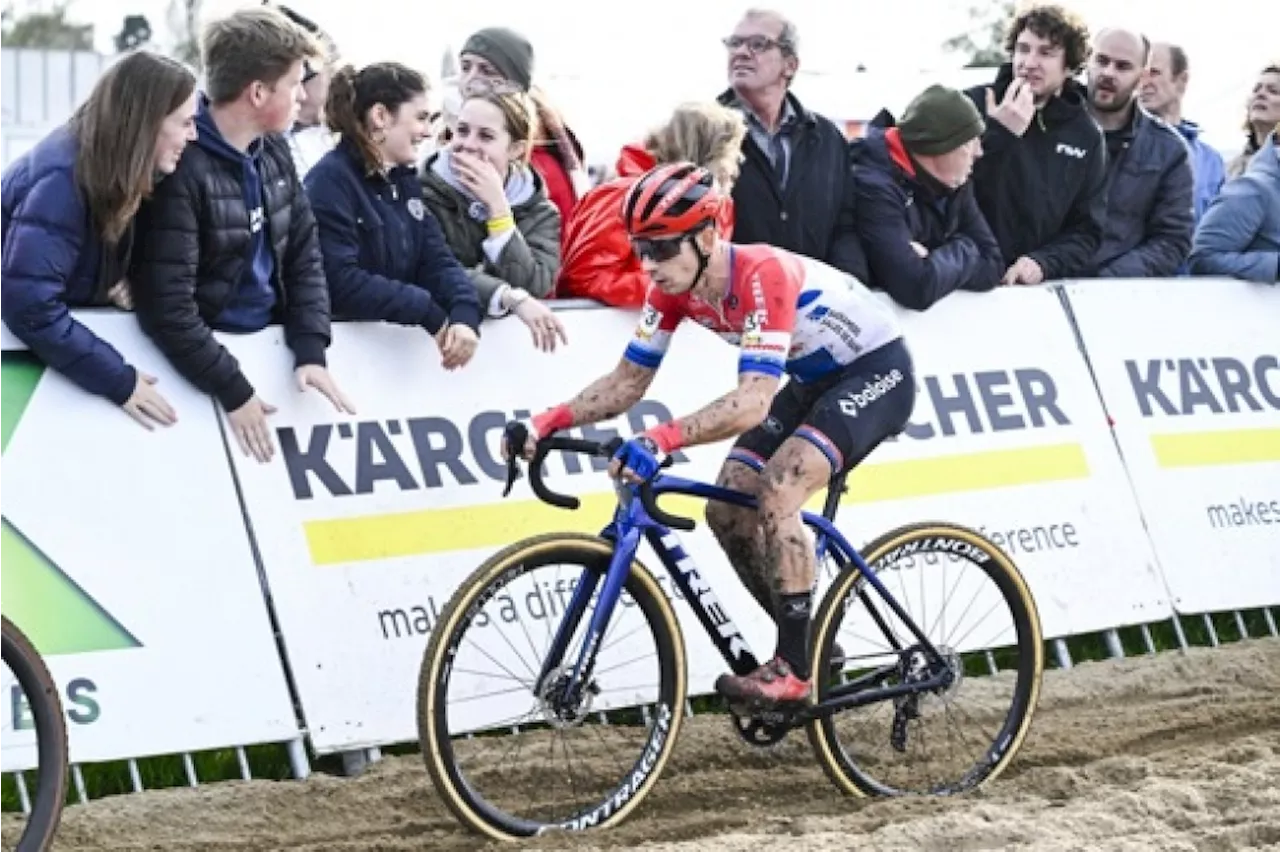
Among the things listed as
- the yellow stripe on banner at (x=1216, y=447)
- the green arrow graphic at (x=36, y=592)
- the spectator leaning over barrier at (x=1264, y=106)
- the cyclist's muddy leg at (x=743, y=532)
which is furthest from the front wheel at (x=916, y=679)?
the spectator leaning over barrier at (x=1264, y=106)

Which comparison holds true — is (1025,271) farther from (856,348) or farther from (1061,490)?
(856,348)

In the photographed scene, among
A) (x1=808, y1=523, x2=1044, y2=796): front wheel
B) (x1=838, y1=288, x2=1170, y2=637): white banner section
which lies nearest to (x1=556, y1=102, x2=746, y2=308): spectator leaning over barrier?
(x1=838, y1=288, x2=1170, y2=637): white banner section

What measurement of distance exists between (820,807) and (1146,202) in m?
4.58

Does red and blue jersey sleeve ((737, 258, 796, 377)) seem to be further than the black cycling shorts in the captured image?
No

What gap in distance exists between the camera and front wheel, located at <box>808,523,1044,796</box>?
8062mm

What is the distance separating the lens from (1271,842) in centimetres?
713

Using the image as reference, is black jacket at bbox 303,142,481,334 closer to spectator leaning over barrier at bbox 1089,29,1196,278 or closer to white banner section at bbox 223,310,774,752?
white banner section at bbox 223,310,774,752

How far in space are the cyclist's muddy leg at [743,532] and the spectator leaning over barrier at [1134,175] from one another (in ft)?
12.7

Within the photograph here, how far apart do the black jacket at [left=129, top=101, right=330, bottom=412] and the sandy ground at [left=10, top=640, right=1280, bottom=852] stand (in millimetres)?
1418

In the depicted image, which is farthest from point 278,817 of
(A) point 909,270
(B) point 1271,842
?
(A) point 909,270

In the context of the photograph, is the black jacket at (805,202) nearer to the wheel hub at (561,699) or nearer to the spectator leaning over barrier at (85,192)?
the spectator leaning over barrier at (85,192)

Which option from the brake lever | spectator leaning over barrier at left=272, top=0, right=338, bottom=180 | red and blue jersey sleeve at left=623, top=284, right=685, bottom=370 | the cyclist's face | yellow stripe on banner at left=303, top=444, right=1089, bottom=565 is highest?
spectator leaning over barrier at left=272, top=0, right=338, bottom=180

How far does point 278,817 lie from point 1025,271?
4.55 metres

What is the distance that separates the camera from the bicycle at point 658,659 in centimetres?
733
